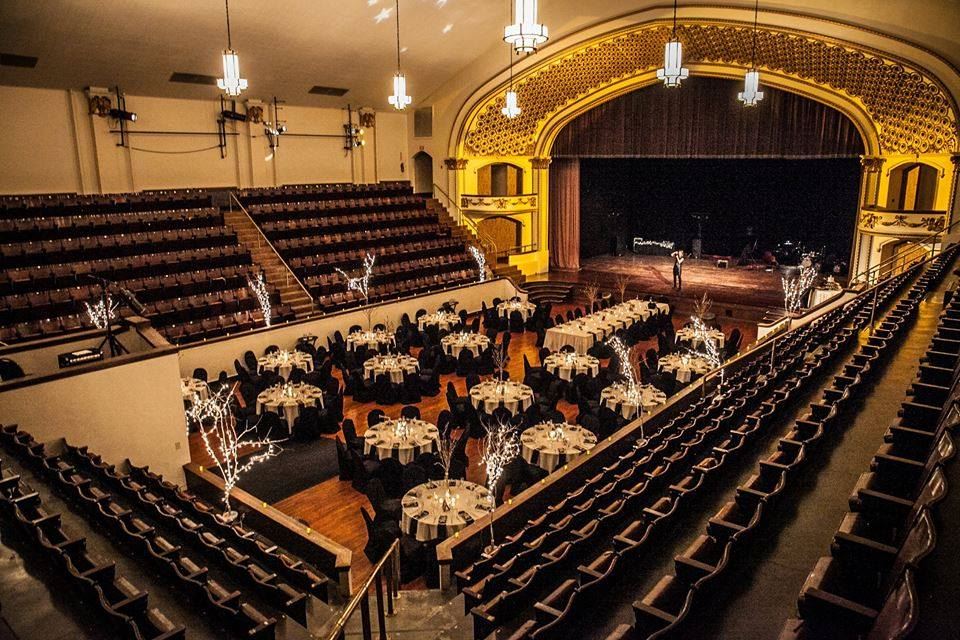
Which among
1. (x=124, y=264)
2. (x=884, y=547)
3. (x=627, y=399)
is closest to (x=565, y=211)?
(x=627, y=399)

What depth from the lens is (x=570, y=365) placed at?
36.9ft

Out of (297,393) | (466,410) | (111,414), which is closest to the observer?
(111,414)

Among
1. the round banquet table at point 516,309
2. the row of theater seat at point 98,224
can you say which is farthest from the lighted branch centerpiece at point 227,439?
the round banquet table at point 516,309

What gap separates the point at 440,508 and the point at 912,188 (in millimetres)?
16097

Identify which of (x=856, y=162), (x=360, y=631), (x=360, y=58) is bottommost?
(x=360, y=631)

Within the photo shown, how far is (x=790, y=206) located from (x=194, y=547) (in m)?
20.9

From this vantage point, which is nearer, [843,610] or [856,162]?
[843,610]

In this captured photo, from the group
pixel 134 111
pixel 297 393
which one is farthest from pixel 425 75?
pixel 297 393

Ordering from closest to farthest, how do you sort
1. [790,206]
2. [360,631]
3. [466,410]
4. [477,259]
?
[360,631]
[466,410]
[477,259]
[790,206]

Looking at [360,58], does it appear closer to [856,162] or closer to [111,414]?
[111,414]

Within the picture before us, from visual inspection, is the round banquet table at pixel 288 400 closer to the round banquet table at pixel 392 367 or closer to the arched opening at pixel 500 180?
the round banquet table at pixel 392 367

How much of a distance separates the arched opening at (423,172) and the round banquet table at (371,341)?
31.8 ft

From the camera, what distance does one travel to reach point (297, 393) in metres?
9.97

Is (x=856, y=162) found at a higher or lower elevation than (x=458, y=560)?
higher
